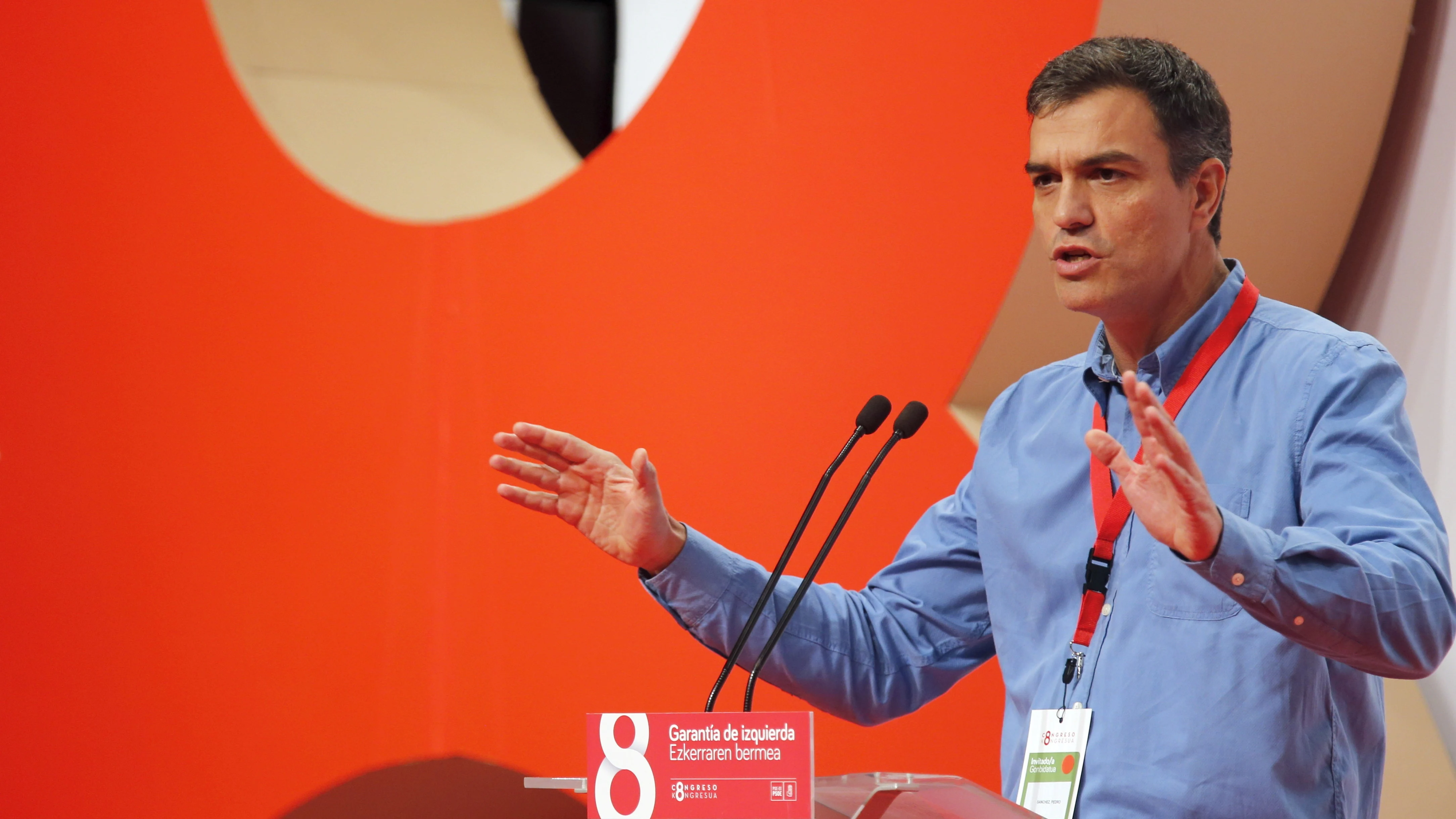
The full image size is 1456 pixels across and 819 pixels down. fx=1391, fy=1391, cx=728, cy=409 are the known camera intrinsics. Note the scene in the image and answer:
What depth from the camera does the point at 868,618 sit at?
1.87m

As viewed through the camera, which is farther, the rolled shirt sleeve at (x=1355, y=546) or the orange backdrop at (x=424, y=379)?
the orange backdrop at (x=424, y=379)

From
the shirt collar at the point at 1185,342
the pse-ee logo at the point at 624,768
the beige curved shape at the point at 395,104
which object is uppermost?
the beige curved shape at the point at 395,104

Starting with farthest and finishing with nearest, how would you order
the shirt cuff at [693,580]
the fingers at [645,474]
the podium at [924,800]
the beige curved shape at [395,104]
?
the beige curved shape at [395,104], the shirt cuff at [693,580], the fingers at [645,474], the podium at [924,800]

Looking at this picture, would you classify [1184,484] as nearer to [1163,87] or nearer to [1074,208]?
[1074,208]

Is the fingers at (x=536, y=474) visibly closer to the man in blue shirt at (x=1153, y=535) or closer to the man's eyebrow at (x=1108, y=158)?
the man in blue shirt at (x=1153, y=535)

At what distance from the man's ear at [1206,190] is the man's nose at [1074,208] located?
0.14m

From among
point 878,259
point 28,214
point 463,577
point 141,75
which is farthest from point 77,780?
point 878,259

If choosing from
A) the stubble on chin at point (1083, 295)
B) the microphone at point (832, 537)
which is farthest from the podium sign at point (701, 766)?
the stubble on chin at point (1083, 295)

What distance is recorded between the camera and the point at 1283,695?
1.47 meters

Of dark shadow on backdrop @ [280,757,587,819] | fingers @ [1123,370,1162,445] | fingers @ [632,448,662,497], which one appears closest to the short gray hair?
fingers @ [1123,370,1162,445]

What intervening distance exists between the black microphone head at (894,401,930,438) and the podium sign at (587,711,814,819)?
531 mm

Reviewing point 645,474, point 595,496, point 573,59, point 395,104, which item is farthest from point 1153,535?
point 573,59

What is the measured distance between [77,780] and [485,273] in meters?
1.17

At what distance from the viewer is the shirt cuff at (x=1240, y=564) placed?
4.08 ft
